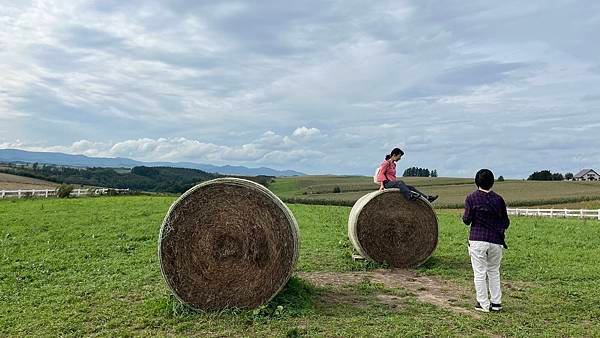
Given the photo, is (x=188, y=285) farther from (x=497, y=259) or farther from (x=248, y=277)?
(x=497, y=259)

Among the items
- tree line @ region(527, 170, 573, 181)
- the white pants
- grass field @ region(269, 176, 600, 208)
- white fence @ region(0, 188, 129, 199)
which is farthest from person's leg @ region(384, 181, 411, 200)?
tree line @ region(527, 170, 573, 181)

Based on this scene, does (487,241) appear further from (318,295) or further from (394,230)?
(394,230)

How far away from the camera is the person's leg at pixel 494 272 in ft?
26.9

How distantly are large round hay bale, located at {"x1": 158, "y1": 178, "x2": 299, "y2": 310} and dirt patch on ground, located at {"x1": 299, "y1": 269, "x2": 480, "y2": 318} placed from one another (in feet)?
6.19

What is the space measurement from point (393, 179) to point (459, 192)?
44239 mm

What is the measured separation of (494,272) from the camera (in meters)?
8.28

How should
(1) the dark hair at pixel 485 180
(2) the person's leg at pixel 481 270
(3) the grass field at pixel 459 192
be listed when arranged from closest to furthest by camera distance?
(2) the person's leg at pixel 481 270 < (1) the dark hair at pixel 485 180 < (3) the grass field at pixel 459 192

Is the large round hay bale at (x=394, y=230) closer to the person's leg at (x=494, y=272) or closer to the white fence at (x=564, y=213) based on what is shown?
the person's leg at (x=494, y=272)

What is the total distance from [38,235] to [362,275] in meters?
9.81

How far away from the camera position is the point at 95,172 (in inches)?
2815

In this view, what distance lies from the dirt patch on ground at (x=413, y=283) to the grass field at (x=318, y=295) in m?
0.02

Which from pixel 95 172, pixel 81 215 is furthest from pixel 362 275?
pixel 95 172

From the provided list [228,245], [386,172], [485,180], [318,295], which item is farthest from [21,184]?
[485,180]

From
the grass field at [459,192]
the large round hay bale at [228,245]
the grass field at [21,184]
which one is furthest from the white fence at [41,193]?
the large round hay bale at [228,245]
